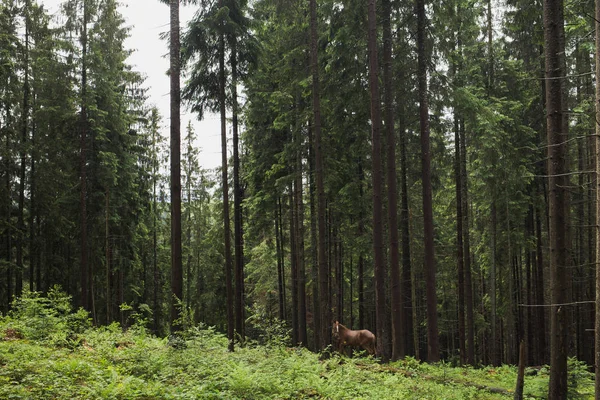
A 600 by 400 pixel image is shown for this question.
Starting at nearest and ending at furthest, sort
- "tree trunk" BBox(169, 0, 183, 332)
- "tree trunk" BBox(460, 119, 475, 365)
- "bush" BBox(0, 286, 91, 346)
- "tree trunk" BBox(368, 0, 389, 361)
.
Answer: "bush" BBox(0, 286, 91, 346), "tree trunk" BBox(169, 0, 183, 332), "tree trunk" BBox(368, 0, 389, 361), "tree trunk" BBox(460, 119, 475, 365)

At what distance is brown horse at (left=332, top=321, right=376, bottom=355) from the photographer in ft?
54.5

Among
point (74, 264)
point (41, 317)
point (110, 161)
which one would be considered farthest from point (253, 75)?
point (74, 264)

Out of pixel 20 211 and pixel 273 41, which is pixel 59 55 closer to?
pixel 20 211

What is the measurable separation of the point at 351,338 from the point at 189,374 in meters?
8.72

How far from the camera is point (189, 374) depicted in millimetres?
9352

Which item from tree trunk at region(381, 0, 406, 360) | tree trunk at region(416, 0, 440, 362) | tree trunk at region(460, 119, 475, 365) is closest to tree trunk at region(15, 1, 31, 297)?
tree trunk at region(381, 0, 406, 360)

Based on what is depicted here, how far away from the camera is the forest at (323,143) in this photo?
49.0ft

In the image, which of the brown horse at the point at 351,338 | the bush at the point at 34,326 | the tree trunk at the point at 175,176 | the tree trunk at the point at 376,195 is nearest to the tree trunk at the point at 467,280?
the brown horse at the point at 351,338

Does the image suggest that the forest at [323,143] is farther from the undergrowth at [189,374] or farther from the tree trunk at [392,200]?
the undergrowth at [189,374]

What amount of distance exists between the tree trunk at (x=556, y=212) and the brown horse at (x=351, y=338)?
819cm

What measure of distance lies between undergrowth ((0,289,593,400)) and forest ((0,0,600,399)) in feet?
4.59

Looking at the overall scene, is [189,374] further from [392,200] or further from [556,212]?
[556,212]

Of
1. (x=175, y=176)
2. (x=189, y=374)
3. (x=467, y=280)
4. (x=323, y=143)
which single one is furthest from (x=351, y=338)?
(x=175, y=176)

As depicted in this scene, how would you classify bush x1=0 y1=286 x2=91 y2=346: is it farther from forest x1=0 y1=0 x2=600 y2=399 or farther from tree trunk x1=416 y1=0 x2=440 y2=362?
tree trunk x1=416 y1=0 x2=440 y2=362
